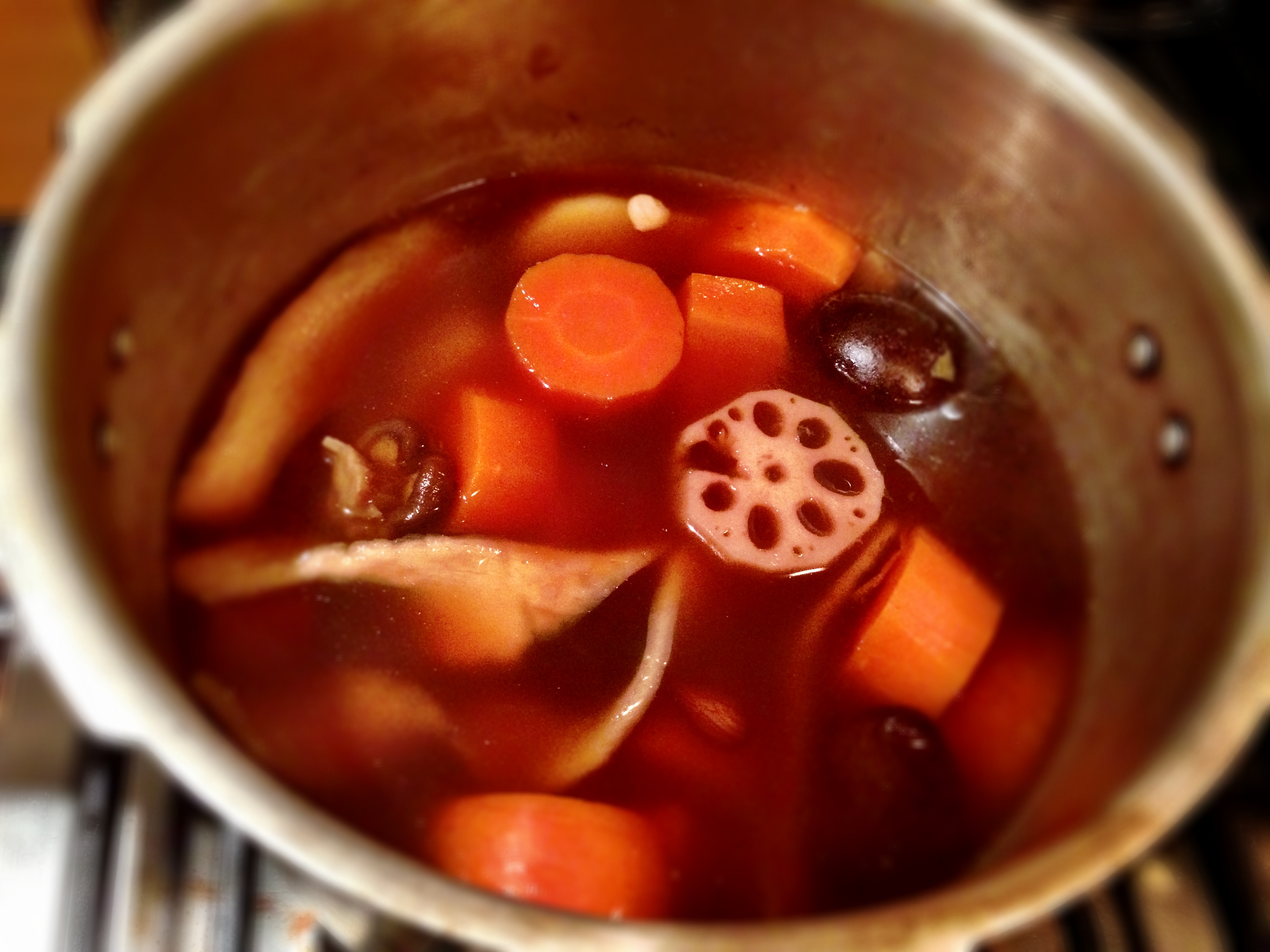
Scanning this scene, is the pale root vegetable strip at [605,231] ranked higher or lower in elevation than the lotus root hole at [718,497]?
higher

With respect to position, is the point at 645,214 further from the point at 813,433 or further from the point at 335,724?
the point at 335,724

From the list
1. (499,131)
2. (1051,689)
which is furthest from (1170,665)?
(499,131)

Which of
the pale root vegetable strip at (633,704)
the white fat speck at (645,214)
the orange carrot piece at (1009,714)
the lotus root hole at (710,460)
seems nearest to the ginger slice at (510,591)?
the pale root vegetable strip at (633,704)

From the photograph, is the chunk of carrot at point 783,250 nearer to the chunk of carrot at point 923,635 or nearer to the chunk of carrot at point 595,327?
the chunk of carrot at point 595,327

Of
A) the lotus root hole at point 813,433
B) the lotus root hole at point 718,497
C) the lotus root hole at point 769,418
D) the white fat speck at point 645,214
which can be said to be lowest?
the lotus root hole at point 718,497

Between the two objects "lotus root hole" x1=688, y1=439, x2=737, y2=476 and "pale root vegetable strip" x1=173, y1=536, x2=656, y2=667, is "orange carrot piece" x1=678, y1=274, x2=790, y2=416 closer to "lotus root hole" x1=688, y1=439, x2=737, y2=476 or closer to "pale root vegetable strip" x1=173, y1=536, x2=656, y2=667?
"lotus root hole" x1=688, y1=439, x2=737, y2=476

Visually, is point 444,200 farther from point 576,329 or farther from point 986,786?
point 986,786
